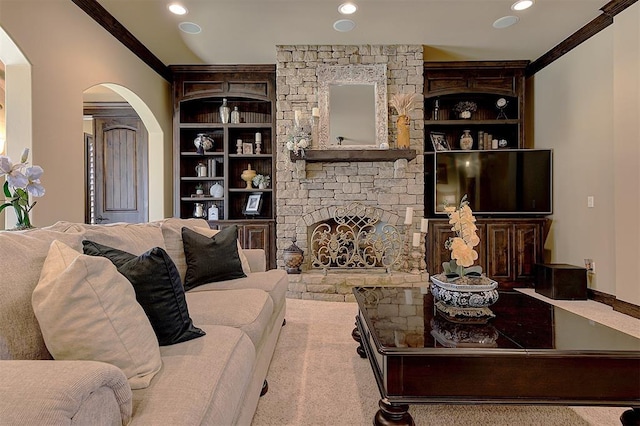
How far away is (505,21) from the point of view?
3814 mm

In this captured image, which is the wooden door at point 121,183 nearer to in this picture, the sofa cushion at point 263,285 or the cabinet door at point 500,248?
the sofa cushion at point 263,285

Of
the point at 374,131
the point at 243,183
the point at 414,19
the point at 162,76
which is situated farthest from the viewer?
the point at 243,183

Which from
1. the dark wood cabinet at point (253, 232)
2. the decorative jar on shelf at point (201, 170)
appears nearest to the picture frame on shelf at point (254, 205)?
the dark wood cabinet at point (253, 232)

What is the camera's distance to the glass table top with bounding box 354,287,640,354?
4.75 feet

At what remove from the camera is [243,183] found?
541 centimetres

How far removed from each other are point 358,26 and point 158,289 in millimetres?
3718

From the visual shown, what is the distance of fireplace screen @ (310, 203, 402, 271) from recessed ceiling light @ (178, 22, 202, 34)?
2632mm

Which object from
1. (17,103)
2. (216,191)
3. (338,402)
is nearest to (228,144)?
(216,191)

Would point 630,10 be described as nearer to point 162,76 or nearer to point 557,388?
point 557,388

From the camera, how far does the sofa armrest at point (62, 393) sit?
67 cm

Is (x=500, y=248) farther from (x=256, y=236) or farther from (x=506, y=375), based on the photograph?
(x=506, y=375)

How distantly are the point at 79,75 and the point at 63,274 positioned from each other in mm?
3136

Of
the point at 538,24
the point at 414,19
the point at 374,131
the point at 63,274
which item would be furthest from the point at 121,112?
the point at 538,24

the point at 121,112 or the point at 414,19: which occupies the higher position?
the point at 414,19
